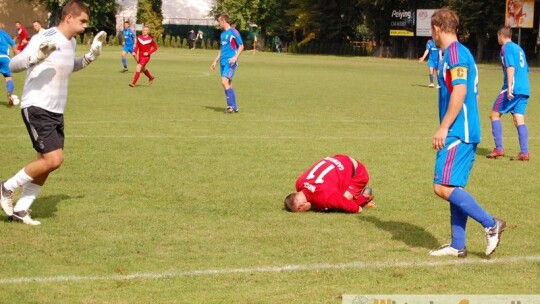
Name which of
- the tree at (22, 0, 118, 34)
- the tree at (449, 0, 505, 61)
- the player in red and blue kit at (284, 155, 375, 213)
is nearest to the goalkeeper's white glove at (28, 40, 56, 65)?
the player in red and blue kit at (284, 155, 375, 213)

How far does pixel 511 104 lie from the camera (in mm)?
14086

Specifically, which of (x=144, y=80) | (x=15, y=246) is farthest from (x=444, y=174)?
(x=144, y=80)

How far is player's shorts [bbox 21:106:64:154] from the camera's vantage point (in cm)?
848

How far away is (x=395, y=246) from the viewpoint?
26.0ft

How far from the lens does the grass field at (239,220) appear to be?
6.59m

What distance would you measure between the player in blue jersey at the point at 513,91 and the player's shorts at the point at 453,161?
652cm

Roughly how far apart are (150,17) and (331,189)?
3186 inches

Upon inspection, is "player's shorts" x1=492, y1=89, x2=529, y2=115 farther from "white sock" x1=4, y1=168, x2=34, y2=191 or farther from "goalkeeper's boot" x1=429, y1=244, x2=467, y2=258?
"white sock" x1=4, y1=168, x2=34, y2=191

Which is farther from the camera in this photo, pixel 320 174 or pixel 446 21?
pixel 320 174

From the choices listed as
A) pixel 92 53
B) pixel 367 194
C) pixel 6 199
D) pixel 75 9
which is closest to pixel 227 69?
pixel 367 194

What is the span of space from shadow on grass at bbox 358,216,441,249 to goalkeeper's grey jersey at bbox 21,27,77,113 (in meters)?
3.21

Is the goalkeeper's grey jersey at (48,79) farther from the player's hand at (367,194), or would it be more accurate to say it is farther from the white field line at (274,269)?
the player's hand at (367,194)

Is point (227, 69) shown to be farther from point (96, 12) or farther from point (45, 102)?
point (96, 12)

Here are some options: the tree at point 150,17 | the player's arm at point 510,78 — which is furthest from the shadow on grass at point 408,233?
the tree at point 150,17
